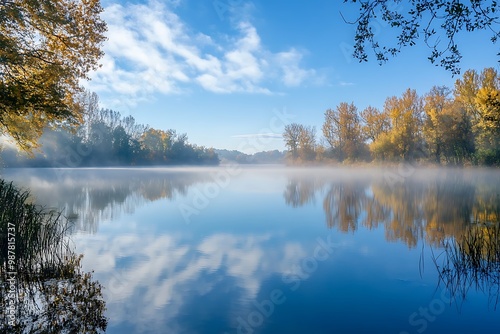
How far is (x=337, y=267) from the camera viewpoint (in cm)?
820

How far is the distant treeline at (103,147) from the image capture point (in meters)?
62.1

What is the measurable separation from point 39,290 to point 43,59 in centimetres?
867

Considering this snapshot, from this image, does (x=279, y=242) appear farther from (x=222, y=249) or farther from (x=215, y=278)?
(x=215, y=278)

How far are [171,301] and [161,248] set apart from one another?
429cm

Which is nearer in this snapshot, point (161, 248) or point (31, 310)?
point (31, 310)

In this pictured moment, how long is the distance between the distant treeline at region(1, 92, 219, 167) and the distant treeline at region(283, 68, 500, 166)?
146 feet

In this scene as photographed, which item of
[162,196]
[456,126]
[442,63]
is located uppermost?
[456,126]

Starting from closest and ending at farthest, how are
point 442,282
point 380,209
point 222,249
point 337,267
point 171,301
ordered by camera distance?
1. point 171,301
2. point 442,282
3. point 337,267
4. point 222,249
5. point 380,209

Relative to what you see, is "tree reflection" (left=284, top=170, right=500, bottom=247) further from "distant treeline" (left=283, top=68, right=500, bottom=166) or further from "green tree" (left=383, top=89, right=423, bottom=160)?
"green tree" (left=383, top=89, right=423, bottom=160)

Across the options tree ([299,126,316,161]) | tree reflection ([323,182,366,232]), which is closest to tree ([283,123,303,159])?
tree ([299,126,316,161])

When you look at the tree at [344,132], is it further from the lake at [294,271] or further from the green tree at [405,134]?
the lake at [294,271]

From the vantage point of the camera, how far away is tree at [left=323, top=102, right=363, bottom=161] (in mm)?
59375

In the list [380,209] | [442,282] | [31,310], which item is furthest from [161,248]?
[380,209]

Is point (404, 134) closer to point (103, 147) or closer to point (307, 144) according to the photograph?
point (307, 144)
